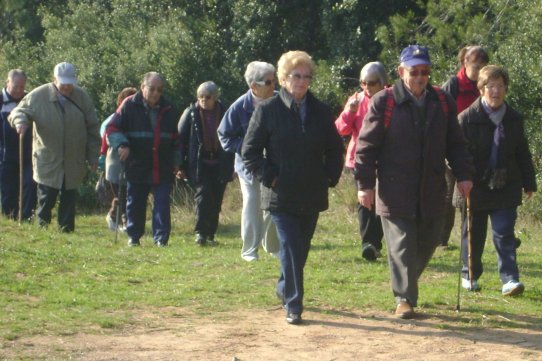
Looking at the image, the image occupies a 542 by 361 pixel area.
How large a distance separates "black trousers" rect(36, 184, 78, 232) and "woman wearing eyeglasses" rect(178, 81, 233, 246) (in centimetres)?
141

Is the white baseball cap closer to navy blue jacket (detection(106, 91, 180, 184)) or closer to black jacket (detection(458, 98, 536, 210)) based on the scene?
navy blue jacket (detection(106, 91, 180, 184))

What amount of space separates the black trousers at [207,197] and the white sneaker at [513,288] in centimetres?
453

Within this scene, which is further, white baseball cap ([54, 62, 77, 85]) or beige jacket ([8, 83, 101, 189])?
beige jacket ([8, 83, 101, 189])

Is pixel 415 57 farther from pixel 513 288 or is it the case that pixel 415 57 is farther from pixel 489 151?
pixel 513 288

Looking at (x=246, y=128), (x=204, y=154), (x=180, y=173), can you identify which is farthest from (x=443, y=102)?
(x=180, y=173)

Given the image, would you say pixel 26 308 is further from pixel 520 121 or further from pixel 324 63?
pixel 324 63

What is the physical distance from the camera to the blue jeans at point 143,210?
12617 mm

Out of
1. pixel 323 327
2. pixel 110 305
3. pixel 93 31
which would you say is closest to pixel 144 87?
pixel 110 305

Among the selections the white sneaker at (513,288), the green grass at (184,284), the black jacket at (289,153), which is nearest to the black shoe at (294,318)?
the green grass at (184,284)

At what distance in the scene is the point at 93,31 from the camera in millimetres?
24391

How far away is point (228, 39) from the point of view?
23.2m

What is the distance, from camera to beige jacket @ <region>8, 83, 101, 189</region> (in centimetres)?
1312

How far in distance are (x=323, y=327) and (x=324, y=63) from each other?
1353 centimetres

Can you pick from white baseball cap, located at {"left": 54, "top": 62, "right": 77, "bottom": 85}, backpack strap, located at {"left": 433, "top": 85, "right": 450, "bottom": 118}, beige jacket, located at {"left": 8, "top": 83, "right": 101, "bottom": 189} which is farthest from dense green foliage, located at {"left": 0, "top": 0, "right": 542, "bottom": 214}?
backpack strap, located at {"left": 433, "top": 85, "right": 450, "bottom": 118}
